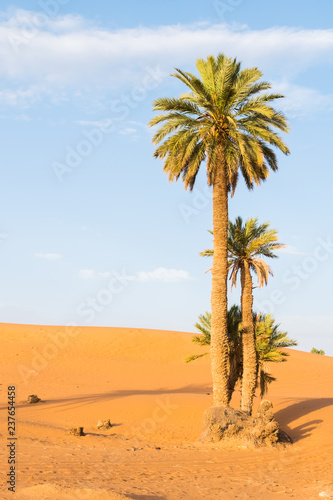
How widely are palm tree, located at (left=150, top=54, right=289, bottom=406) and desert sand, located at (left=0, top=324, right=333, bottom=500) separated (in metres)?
3.68

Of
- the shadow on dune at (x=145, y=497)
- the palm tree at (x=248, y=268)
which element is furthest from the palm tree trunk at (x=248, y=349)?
the shadow on dune at (x=145, y=497)

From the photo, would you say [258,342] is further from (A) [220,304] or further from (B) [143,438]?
(B) [143,438]

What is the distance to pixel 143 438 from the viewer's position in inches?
861

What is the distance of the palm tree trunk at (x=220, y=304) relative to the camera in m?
21.5

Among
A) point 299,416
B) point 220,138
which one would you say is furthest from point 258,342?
point 220,138

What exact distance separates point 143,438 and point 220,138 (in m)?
12.7

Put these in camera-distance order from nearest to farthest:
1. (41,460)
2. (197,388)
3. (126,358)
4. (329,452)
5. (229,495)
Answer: (229,495) → (41,460) → (329,452) → (197,388) → (126,358)

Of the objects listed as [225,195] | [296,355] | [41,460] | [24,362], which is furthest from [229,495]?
[296,355]

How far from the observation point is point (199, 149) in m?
22.5

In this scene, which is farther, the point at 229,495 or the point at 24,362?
the point at 24,362

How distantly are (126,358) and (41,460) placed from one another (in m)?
36.7

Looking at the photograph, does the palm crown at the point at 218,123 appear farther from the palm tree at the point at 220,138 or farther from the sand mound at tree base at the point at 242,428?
the sand mound at tree base at the point at 242,428

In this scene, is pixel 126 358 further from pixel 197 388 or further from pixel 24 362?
pixel 197 388

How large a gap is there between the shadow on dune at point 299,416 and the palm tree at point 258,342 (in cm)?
158
